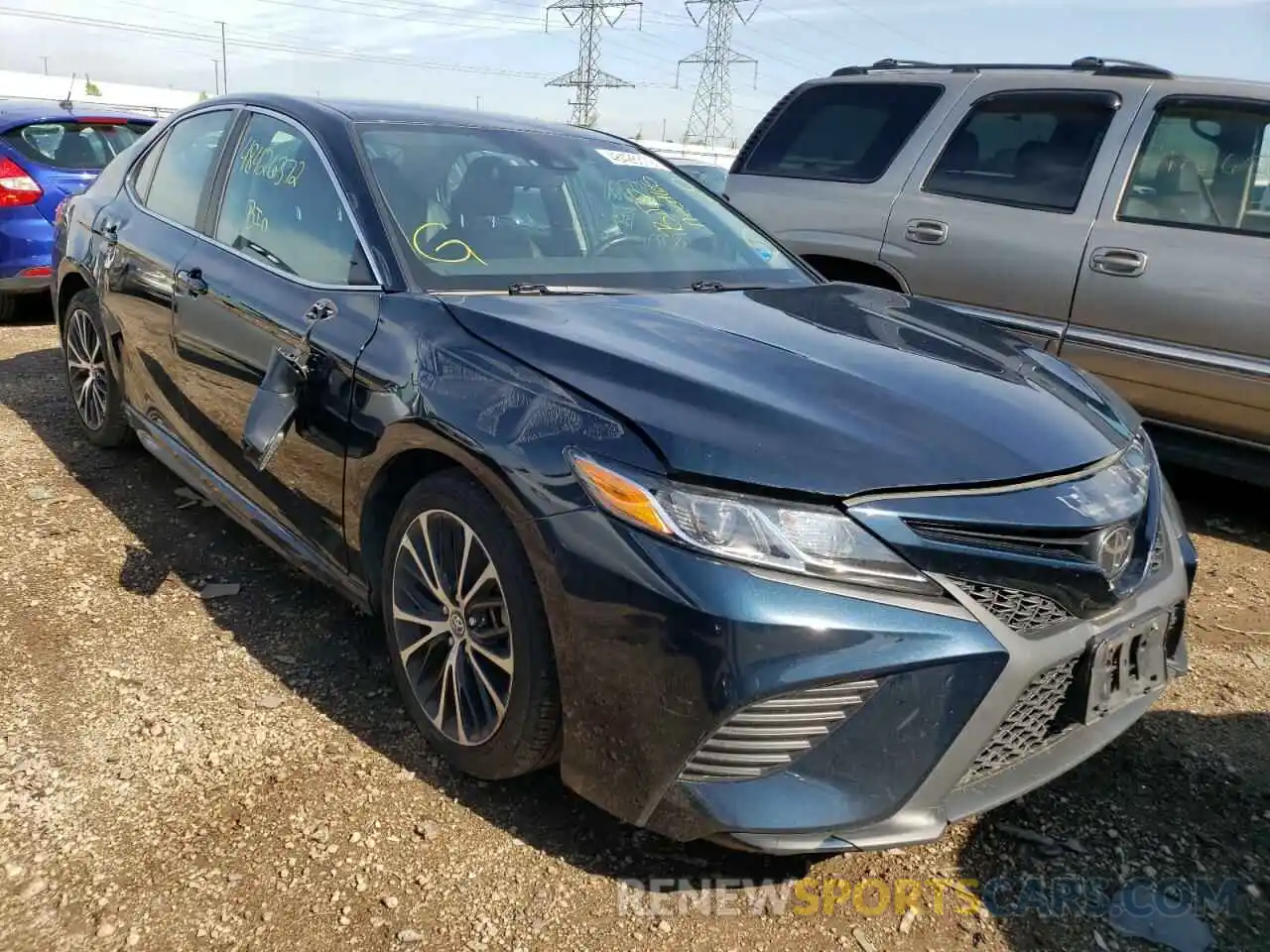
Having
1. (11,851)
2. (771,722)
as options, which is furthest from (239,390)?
(771,722)

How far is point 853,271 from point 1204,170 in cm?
164

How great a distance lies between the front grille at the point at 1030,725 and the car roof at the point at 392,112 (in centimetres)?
245

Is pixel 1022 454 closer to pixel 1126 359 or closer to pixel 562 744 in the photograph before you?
pixel 562 744

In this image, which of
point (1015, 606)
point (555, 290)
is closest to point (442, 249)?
point (555, 290)

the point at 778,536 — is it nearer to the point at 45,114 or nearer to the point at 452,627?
the point at 452,627

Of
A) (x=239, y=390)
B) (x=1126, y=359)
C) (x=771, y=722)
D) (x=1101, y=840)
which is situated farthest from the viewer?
(x=1126, y=359)

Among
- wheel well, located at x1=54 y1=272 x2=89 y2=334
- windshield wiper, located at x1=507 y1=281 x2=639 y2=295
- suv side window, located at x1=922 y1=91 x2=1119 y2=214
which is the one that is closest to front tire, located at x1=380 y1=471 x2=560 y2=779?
windshield wiper, located at x1=507 y1=281 x2=639 y2=295

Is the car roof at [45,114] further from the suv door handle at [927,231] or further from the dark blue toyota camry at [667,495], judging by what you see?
the suv door handle at [927,231]

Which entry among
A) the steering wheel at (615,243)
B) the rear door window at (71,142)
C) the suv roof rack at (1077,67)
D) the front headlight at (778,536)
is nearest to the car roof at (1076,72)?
the suv roof rack at (1077,67)

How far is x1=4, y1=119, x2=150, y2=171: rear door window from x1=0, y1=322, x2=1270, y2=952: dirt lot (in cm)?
518

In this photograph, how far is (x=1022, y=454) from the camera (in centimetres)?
211

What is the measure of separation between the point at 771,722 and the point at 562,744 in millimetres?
500

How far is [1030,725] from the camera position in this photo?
2076 millimetres

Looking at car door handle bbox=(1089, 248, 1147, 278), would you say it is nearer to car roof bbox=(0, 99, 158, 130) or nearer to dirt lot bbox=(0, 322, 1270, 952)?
dirt lot bbox=(0, 322, 1270, 952)
